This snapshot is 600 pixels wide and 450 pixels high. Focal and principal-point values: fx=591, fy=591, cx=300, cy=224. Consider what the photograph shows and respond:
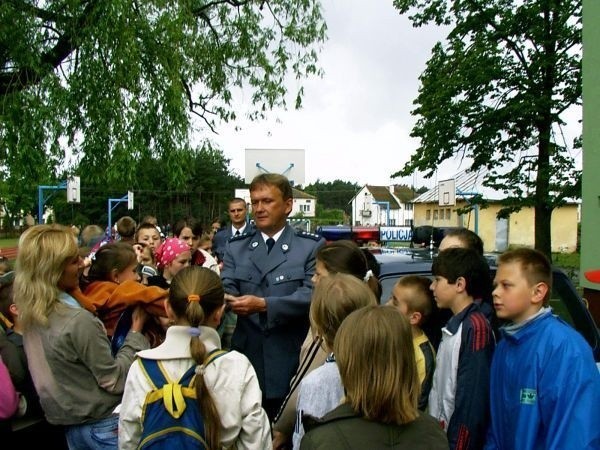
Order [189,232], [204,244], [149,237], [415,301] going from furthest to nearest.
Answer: [204,244] < [189,232] < [149,237] < [415,301]

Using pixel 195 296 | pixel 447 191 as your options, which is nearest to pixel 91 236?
pixel 195 296

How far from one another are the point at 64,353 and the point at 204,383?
0.80m

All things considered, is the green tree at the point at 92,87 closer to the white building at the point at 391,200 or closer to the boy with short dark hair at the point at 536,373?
the boy with short dark hair at the point at 536,373

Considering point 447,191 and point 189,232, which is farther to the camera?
point 447,191

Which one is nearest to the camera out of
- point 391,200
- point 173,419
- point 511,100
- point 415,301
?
point 173,419

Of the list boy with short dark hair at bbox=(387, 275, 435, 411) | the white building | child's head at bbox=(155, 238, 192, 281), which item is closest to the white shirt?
boy with short dark hair at bbox=(387, 275, 435, 411)

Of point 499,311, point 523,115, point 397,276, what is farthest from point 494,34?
point 499,311

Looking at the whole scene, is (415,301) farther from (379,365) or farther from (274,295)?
(379,365)

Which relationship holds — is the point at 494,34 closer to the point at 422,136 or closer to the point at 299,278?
the point at 422,136

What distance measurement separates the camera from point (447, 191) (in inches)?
677

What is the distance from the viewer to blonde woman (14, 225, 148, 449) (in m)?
2.76

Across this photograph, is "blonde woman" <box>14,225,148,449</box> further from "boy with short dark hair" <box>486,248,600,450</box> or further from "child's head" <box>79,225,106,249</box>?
"child's head" <box>79,225,106,249</box>

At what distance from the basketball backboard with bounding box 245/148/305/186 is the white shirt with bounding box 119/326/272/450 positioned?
22.1 feet

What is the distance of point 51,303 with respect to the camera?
9.19ft
